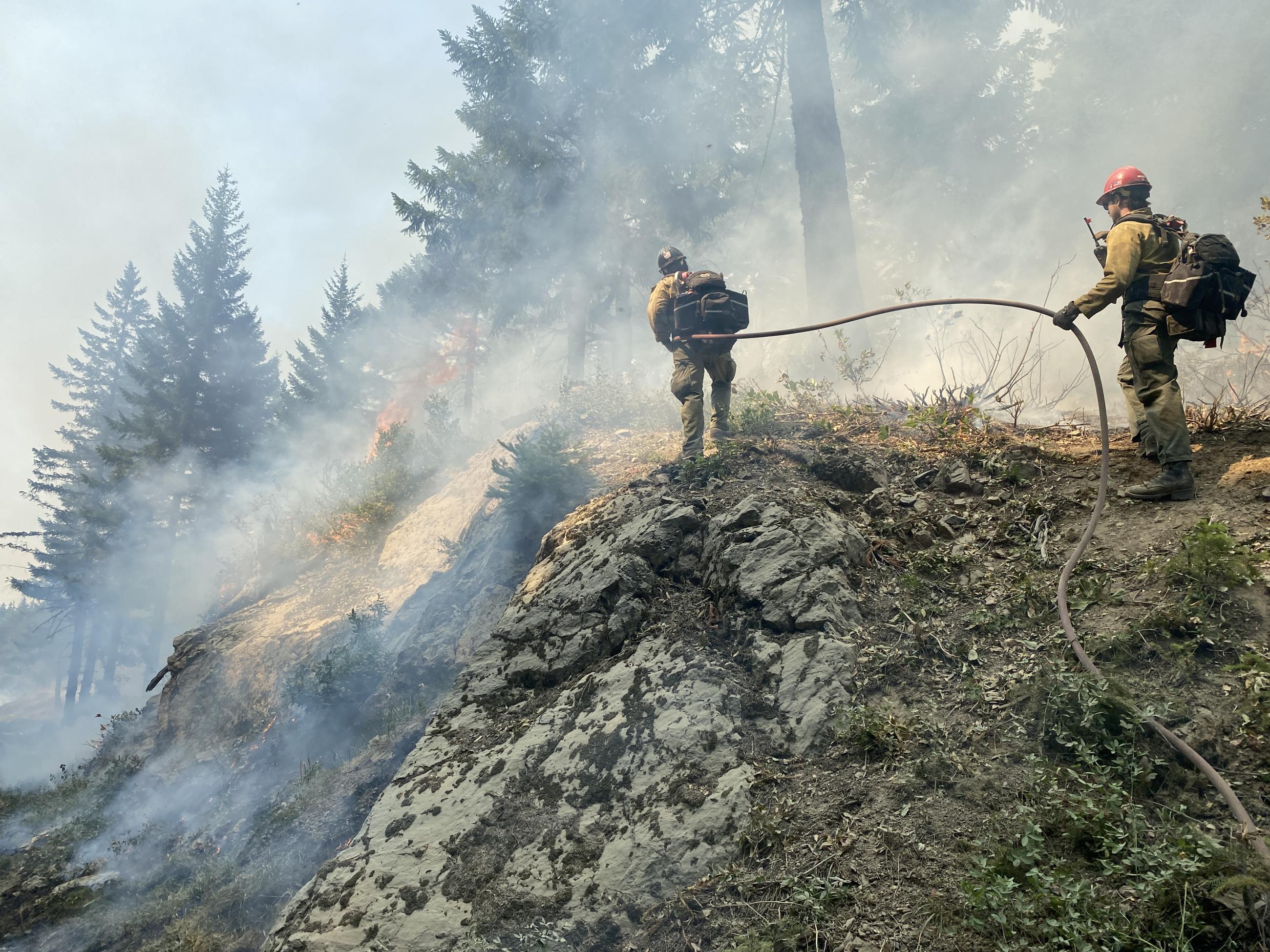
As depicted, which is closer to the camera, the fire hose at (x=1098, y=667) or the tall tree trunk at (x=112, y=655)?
the fire hose at (x=1098, y=667)

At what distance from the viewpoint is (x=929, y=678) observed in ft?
11.5

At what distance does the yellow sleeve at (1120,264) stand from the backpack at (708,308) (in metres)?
3.00

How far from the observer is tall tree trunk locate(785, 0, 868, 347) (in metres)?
12.3

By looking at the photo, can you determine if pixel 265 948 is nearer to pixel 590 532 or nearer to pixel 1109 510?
pixel 590 532

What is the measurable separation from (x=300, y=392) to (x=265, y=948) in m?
25.7

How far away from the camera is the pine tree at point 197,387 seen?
21.4 metres

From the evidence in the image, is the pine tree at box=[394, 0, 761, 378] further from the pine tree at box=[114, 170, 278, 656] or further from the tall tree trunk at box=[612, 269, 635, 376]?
the pine tree at box=[114, 170, 278, 656]

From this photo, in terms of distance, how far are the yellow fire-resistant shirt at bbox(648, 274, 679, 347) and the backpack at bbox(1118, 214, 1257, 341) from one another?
166 inches

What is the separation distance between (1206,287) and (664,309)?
453 cm

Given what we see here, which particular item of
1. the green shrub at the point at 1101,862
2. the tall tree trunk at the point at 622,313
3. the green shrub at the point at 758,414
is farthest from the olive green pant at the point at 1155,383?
the tall tree trunk at the point at 622,313

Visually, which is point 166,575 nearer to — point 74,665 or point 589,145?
point 74,665

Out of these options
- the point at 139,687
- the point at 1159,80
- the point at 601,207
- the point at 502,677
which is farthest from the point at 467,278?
the point at 139,687

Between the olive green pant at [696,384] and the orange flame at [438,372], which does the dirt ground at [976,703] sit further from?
the orange flame at [438,372]

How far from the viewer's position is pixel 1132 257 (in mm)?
4426
